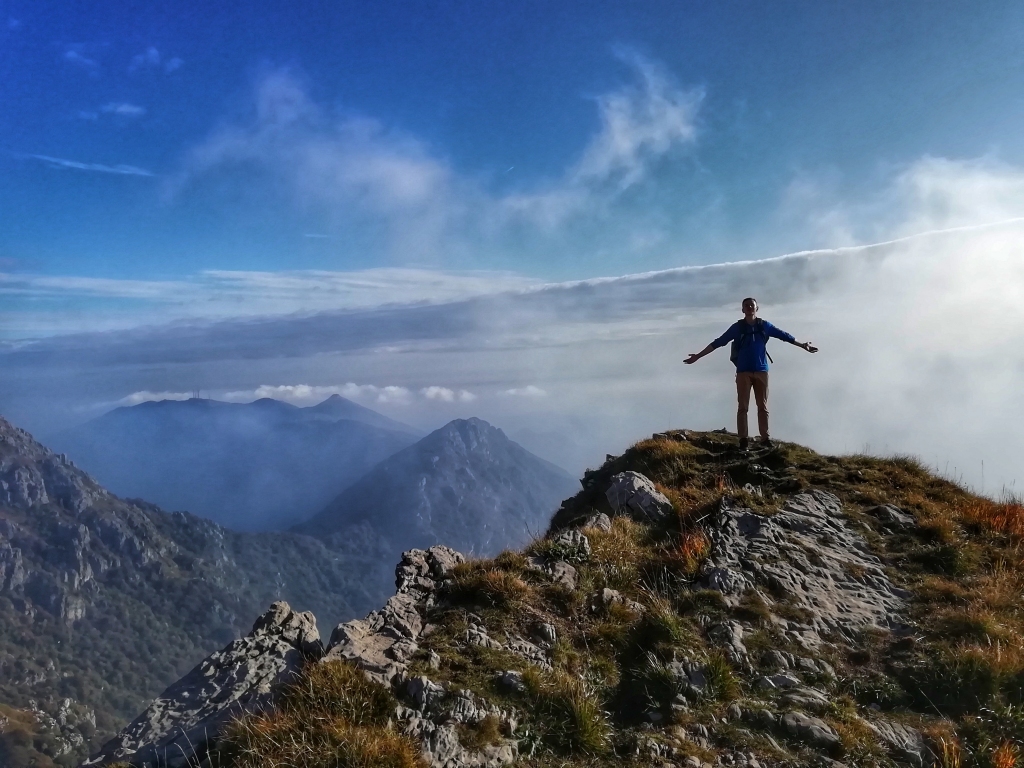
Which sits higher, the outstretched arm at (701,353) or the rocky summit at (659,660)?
the outstretched arm at (701,353)

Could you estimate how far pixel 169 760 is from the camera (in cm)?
712

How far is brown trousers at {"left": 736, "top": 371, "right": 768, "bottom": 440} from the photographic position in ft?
54.9

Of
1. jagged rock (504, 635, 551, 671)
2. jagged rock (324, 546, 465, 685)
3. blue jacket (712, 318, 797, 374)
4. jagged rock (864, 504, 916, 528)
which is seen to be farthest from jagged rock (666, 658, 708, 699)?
blue jacket (712, 318, 797, 374)

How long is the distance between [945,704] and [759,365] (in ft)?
32.1

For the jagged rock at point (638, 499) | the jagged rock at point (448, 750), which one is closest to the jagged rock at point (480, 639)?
the jagged rock at point (448, 750)

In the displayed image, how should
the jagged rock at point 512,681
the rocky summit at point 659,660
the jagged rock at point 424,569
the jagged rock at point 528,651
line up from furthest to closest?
the jagged rock at point 424,569, the jagged rock at point 528,651, the jagged rock at point 512,681, the rocky summit at point 659,660

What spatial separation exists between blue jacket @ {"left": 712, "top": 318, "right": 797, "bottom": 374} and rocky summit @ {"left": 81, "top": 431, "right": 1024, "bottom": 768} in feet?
14.7

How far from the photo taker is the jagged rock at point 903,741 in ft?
23.3

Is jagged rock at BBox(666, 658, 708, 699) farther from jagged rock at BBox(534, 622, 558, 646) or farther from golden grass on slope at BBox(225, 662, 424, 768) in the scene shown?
golden grass on slope at BBox(225, 662, 424, 768)

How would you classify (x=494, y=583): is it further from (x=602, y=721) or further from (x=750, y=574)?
(x=750, y=574)

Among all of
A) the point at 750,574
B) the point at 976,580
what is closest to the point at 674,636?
the point at 750,574

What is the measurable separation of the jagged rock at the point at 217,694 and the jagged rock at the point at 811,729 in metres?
6.21

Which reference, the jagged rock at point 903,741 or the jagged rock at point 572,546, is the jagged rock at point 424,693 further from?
the jagged rock at point 903,741

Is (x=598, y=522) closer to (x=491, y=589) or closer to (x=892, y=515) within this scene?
(x=491, y=589)
